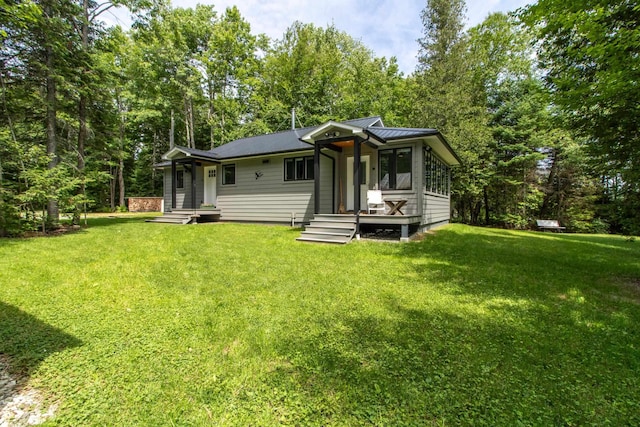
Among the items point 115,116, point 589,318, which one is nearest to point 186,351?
point 589,318

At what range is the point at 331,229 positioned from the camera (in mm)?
8188

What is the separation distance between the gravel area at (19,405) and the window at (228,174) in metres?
10.9

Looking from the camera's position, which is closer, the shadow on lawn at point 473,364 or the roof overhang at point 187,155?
the shadow on lawn at point 473,364

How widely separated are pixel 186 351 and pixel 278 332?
82 cm

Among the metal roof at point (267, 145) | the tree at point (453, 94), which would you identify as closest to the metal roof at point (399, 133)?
the metal roof at point (267, 145)

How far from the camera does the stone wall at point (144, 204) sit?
21391 mm

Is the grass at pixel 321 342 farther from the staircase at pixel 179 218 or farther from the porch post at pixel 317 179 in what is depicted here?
the staircase at pixel 179 218

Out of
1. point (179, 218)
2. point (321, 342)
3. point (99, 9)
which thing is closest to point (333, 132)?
point (321, 342)

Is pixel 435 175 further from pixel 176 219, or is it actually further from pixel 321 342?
pixel 176 219

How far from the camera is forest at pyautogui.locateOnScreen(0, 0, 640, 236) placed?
502cm

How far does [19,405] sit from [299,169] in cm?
964

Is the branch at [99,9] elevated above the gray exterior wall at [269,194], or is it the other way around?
the branch at [99,9]

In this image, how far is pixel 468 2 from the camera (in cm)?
1761

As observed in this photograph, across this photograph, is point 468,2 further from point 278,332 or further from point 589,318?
point 278,332
